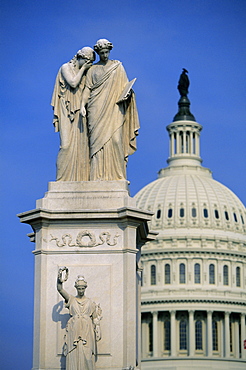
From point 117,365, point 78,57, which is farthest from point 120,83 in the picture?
point 117,365

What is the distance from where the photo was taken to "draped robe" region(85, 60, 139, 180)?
61.7 ft

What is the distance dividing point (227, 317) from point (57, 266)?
15886 cm

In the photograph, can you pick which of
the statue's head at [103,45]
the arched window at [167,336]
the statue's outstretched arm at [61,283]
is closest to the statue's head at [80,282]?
the statue's outstretched arm at [61,283]

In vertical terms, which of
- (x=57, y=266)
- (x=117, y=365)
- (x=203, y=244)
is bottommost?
(x=117, y=365)

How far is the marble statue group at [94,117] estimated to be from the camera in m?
18.8

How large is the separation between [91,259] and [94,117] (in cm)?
251

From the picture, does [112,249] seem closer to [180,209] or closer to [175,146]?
[180,209]

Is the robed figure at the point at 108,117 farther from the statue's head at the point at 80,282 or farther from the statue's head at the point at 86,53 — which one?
the statue's head at the point at 80,282

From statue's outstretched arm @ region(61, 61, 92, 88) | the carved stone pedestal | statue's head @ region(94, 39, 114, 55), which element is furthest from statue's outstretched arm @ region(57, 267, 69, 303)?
statue's head @ region(94, 39, 114, 55)

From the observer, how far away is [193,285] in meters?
175

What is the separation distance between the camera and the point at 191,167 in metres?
192

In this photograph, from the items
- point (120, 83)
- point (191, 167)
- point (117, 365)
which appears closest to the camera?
point (117, 365)

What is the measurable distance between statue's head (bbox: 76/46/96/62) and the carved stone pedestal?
7.48ft

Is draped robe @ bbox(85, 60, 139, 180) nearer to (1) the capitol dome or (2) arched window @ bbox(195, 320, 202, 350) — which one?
(1) the capitol dome
